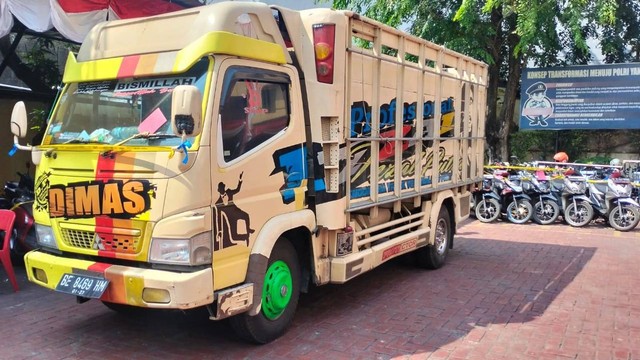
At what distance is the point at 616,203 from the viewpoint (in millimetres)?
10492

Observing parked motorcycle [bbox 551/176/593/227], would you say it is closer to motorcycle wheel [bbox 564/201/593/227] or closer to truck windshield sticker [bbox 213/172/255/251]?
motorcycle wheel [bbox 564/201/593/227]

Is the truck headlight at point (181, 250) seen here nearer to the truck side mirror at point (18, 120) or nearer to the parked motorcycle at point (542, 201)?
the truck side mirror at point (18, 120)

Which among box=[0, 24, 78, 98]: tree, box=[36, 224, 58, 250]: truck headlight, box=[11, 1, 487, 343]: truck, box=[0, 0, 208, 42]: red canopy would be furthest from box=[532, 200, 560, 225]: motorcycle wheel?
box=[36, 224, 58, 250]: truck headlight

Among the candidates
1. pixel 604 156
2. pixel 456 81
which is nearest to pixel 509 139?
pixel 604 156

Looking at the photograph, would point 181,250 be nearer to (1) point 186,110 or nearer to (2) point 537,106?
(1) point 186,110

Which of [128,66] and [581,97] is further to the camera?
[581,97]

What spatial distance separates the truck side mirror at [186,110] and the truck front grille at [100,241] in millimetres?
864

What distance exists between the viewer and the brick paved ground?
174 inches

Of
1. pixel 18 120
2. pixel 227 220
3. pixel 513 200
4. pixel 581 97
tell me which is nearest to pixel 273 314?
pixel 227 220

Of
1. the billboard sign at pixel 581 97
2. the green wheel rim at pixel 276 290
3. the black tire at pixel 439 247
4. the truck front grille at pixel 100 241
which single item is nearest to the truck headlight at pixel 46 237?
the truck front grille at pixel 100 241

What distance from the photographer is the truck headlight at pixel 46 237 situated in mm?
4285

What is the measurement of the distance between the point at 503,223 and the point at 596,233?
1.77 meters

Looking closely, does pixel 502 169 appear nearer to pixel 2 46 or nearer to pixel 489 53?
pixel 489 53

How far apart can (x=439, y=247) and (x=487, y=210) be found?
4.42 m
